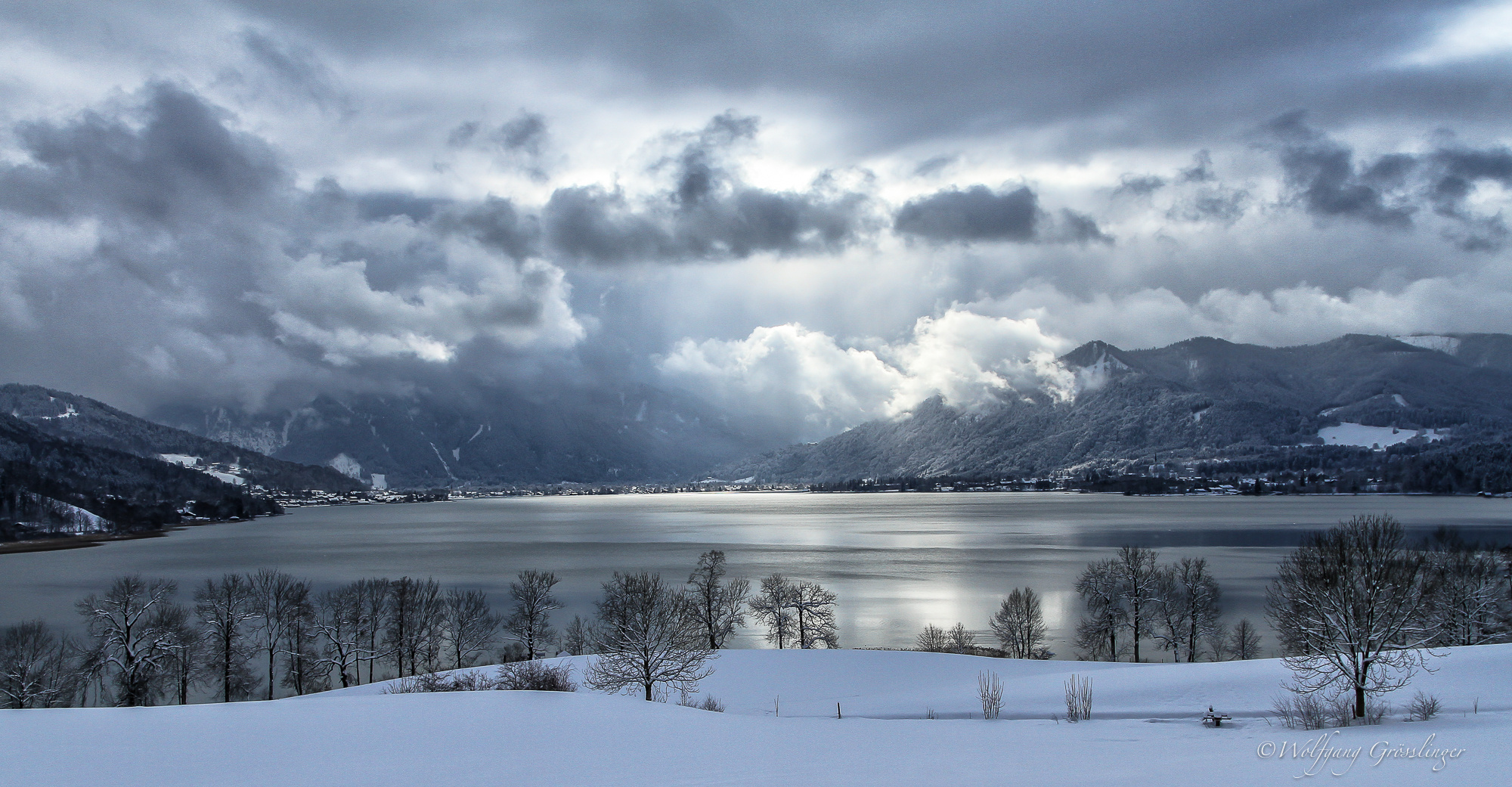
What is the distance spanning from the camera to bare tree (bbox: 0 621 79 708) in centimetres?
3228

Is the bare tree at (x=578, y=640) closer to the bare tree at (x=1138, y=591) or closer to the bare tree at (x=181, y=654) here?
the bare tree at (x=181, y=654)

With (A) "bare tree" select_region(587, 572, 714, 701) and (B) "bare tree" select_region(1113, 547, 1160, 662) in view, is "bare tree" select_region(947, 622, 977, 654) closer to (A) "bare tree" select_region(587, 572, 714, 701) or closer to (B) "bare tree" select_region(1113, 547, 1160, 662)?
(B) "bare tree" select_region(1113, 547, 1160, 662)

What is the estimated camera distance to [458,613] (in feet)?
156

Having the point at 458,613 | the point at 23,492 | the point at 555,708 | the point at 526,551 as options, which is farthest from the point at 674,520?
the point at 555,708

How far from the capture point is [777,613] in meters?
50.4

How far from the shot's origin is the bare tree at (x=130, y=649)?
112 feet

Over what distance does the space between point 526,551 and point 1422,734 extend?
107988 millimetres

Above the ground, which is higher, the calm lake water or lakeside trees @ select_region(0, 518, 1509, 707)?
lakeside trees @ select_region(0, 518, 1509, 707)

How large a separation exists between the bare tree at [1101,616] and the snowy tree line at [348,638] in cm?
1528

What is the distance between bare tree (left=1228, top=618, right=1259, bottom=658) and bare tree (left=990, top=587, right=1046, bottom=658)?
33.4ft

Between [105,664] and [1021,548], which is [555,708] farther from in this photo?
[1021,548]

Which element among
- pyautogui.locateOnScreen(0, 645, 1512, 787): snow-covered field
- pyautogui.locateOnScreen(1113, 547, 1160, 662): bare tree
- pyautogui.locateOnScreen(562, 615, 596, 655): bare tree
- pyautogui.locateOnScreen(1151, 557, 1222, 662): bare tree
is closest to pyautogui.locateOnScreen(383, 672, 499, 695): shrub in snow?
pyautogui.locateOnScreen(0, 645, 1512, 787): snow-covered field

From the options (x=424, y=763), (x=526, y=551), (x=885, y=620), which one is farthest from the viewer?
(x=526, y=551)

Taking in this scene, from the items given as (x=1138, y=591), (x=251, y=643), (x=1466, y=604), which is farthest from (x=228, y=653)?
(x=1466, y=604)
